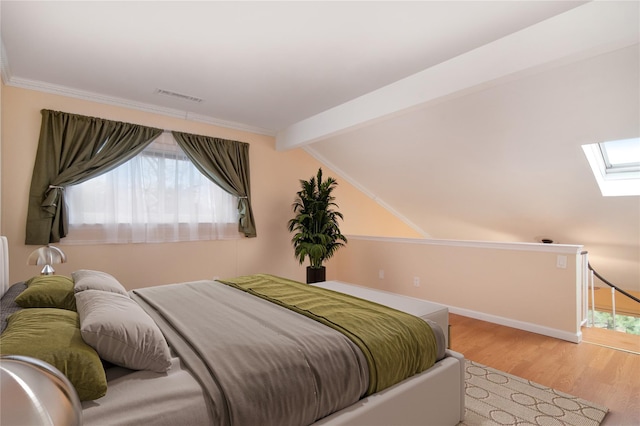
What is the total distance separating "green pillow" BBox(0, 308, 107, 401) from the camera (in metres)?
1.05

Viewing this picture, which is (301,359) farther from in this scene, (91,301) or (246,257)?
(246,257)

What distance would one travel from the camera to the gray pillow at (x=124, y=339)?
1228mm

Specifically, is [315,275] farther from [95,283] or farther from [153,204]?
[95,283]

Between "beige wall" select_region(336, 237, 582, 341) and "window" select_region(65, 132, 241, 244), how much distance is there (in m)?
2.26

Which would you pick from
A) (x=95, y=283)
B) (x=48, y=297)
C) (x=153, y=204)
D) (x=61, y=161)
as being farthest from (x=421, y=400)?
(x=61, y=161)

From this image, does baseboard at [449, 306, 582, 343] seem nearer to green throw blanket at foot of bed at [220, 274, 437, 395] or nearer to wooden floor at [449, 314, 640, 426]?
wooden floor at [449, 314, 640, 426]

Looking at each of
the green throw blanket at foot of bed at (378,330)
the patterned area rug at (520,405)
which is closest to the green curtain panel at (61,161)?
the green throw blanket at foot of bed at (378,330)

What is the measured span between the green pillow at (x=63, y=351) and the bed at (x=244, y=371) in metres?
0.03

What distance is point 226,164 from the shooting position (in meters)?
4.48

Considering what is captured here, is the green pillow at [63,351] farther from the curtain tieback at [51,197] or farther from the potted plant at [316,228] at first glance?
the potted plant at [316,228]

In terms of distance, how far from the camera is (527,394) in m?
2.24

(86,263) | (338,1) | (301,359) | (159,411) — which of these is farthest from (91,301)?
(86,263)

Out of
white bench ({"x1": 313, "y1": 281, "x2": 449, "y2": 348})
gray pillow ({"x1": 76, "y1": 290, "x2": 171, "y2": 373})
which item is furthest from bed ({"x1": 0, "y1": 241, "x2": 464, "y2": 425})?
white bench ({"x1": 313, "y1": 281, "x2": 449, "y2": 348})

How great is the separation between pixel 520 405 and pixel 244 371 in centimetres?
186
